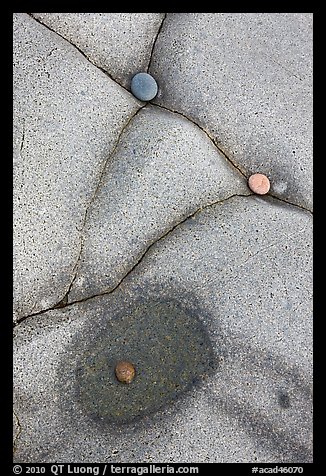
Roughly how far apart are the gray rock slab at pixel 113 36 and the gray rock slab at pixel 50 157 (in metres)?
0.11

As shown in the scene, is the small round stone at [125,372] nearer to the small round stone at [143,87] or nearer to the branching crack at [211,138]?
the branching crack at [211,138]

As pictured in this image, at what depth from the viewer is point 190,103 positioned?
7.01ft

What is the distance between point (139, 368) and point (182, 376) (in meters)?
0.18

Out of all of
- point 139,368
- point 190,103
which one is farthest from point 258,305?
point 190,103

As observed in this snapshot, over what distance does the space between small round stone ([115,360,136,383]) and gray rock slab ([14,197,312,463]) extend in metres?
0.04

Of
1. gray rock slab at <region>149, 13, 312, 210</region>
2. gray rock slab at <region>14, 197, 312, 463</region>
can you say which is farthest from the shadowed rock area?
gray rock slab at <region>149, 13, 312, 210</region>

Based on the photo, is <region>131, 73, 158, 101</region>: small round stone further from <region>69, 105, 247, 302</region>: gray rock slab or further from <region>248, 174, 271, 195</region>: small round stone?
<region>248, 174, 271, 195</region>: small round stone

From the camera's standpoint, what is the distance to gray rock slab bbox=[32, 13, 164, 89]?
82.4 inches

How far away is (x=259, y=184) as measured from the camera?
210 cm

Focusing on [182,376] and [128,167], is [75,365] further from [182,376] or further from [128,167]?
[128,167]

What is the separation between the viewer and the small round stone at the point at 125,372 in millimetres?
1856

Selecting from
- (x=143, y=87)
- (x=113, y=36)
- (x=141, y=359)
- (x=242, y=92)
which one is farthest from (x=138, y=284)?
(x=113, y=36)
